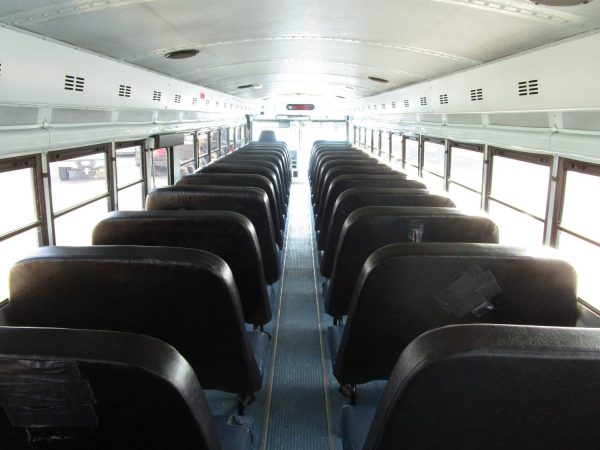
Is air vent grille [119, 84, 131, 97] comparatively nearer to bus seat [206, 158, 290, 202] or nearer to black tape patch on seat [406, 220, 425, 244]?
→ bus seat [206, 158, 290, 202]

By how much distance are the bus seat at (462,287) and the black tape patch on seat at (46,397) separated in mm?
1108

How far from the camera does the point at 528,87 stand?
332cm

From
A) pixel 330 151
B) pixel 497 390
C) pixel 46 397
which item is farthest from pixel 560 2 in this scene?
pixel 330 151

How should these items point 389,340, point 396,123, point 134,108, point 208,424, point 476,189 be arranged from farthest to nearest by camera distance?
point 396,123
point 476,189
point 134,108
point 389,340
point 208,424

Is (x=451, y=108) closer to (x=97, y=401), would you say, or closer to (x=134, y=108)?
(x=134, y=108)

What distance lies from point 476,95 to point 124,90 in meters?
3.32

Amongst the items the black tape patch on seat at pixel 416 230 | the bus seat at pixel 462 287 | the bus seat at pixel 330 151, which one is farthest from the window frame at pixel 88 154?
the bus seat at pixel 330 151

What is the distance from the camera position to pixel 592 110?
109 inches

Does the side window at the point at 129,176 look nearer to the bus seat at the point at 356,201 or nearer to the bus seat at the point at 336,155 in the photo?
the bus seat at the point at 356,201

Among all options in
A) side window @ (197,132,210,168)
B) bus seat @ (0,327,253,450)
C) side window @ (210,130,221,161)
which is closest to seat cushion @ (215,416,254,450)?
bus seat @ (0,327,253,450)

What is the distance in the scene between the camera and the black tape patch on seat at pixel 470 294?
1.77 metres

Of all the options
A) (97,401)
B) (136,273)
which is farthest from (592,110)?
(97,401)

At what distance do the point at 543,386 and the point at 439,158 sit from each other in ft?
20.7

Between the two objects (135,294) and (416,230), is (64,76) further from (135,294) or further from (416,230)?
(416,230)
